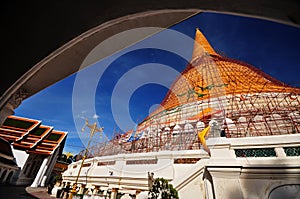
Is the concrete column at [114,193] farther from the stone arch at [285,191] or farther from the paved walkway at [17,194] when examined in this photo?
the stone arch at [285,191]

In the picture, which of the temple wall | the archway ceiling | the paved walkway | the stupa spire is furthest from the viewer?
the stupa spire

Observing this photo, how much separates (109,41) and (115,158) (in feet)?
23.1

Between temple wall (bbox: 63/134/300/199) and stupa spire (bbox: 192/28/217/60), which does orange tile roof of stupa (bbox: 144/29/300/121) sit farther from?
temple wall (bbox: 63/134/300/199)

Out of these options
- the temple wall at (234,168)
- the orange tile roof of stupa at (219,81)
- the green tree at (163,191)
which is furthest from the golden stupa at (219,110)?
the green tree at (163,191)

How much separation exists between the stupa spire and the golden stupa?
2189 mm

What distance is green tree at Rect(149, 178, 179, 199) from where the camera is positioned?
389cm

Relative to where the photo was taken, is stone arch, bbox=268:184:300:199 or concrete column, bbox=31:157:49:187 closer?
stone arch, bbox=268:184:300:199

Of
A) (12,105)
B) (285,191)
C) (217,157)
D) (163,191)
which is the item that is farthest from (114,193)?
(12,105)

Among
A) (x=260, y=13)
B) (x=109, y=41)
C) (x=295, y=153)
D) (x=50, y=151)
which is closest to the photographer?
(x=260, y=13)

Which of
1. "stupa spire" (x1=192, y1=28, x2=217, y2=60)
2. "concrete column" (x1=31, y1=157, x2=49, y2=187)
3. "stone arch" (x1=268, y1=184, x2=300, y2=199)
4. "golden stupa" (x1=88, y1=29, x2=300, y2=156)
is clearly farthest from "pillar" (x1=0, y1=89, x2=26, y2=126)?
"stupa spire" (x1=192, y1=28, x2=217, y2=60)

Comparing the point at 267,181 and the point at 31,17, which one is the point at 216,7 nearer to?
the point at 31,17

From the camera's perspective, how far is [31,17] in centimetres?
88

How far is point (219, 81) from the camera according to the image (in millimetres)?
14453

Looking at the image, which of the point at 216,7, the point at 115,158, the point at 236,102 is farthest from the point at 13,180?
the point at 236,102
